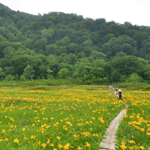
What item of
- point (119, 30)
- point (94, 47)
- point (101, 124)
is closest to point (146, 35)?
point (119, 30)

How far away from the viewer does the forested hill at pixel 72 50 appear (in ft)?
215

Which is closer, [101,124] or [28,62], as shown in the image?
[101,124]

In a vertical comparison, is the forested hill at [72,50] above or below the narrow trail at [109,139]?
above

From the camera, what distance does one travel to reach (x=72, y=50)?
117m

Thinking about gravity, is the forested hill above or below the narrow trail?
above

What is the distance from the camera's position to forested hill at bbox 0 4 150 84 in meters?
65.4

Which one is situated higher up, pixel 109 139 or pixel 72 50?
pixel 72 50

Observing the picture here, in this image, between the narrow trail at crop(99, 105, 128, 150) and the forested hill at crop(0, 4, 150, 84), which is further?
the forested hill at crop(0, 4, 150, 84)

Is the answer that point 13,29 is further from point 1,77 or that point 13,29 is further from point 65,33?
point 1,77

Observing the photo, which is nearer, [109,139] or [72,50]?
[109,139]

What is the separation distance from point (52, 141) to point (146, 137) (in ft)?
12.2

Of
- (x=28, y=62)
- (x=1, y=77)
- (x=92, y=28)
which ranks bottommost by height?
(x=1, y=77)

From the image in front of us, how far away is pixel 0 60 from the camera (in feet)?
285

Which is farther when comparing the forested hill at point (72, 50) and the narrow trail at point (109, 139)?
the forested hill at point (72, 50)
